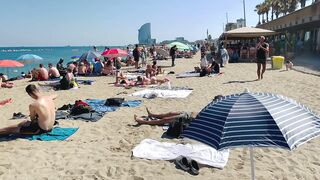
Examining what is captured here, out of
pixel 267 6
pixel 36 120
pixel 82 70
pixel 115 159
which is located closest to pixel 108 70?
pixel 82 70

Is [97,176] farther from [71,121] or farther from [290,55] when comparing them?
[290,55]

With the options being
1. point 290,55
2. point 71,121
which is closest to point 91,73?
point 71,121

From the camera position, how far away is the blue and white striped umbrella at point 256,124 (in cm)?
281

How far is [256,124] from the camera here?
2.88 metres

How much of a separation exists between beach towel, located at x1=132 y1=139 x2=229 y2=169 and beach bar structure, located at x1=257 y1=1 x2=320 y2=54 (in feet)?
70.1

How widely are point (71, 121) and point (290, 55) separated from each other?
2039 cm

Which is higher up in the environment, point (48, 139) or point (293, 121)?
point (293, 121)

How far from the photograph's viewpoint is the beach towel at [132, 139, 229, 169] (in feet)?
17.1

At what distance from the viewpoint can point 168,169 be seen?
5000mm

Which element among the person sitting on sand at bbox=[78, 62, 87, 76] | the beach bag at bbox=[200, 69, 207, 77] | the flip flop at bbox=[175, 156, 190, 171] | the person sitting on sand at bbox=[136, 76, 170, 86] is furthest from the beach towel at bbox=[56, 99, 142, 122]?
the person sitting on sand at bbox=[78, 62, 87, 76]

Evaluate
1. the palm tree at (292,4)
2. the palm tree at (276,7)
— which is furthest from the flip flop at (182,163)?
the palm tree at (276,7)

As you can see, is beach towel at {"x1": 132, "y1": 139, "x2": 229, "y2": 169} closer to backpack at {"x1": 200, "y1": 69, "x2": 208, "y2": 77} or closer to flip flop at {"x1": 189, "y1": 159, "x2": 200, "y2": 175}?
flip flop at {"x1": 189, "y1": 159, "x2": 200, "y2": 175}

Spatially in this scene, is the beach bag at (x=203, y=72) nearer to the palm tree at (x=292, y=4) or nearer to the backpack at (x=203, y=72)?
the backpack at (x=203, y=72)

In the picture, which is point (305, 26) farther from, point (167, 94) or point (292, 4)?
point (292, 4)
